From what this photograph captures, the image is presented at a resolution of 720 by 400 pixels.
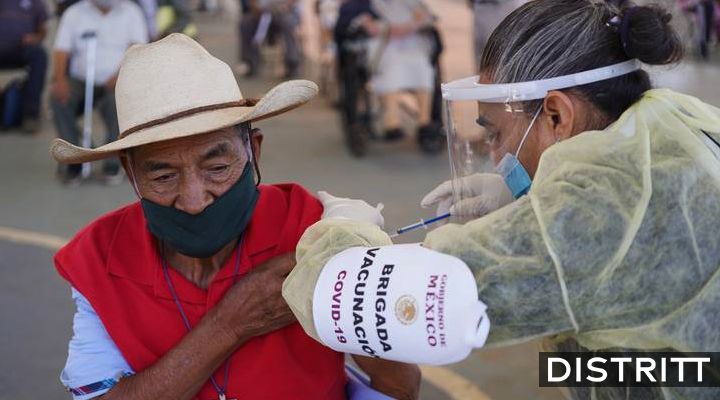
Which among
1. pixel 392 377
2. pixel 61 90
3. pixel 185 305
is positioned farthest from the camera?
pixel 61 90

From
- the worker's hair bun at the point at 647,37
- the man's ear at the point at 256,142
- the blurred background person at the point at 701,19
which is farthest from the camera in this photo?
the blurred background person at the point at 701,19

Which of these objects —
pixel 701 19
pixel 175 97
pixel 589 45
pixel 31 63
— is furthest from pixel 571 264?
pixel 701 19

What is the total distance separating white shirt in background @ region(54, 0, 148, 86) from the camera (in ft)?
26.4

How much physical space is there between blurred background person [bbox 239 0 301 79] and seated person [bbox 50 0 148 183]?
15.1 ft

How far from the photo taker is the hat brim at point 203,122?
2.33 meters

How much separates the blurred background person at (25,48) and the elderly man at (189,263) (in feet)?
26.0

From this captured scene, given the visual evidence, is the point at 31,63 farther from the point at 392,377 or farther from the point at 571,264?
the point at 571,264

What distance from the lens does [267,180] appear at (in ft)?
25.9

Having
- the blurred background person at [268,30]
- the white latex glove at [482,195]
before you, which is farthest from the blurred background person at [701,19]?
the white latex glove at [482,195]

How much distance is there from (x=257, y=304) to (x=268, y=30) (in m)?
11.1

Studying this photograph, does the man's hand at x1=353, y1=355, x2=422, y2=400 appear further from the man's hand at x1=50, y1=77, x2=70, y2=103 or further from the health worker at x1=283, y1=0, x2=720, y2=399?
the man's hand at x1=50, y1=77, x2=70, y2=103

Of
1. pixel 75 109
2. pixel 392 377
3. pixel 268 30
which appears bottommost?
pixel 268 30

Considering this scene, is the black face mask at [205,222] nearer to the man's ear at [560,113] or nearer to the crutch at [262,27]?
the man's ear at [560,113]

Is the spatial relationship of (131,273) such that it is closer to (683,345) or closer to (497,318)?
(497,318)
